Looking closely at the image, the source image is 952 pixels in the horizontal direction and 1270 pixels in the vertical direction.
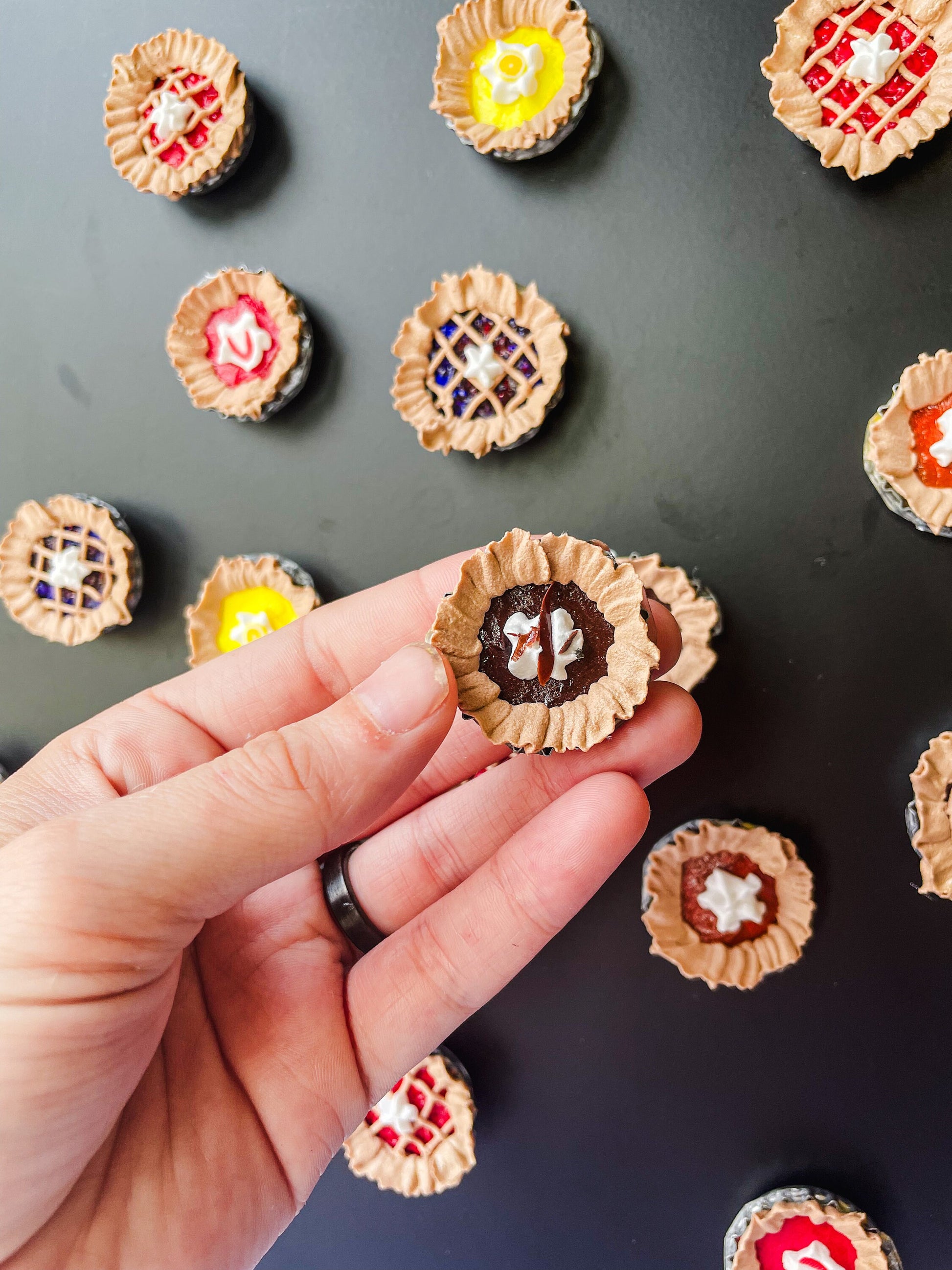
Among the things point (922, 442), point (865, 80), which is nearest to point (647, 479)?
point (922, 442)

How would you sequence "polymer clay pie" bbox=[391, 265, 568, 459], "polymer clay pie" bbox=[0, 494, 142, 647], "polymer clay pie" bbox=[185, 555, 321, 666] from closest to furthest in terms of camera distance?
"polymer clay pie" bbox=[391, 265, 568, 459] < "polymer clay pie" bbox=[185, 555, 321, 666] < "polymer clay pie" bbox=[0, 494, 142, 647]

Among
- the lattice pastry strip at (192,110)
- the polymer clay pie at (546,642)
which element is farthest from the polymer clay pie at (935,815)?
the lattice pastry strip at (192,110)

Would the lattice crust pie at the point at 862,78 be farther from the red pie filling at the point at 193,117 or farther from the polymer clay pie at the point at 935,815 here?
the red pie filling at the point at 193,117

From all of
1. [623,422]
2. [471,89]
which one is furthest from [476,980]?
[471,89]

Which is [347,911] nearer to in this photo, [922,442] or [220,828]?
[220,828]

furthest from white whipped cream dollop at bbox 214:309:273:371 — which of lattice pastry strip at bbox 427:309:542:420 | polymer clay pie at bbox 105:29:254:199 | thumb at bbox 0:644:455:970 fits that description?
thumb at bbox 0:644:455:970

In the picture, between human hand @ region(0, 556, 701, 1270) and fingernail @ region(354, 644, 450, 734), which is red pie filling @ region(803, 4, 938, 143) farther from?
fingernail @ region(354, 644, 450, 734)
